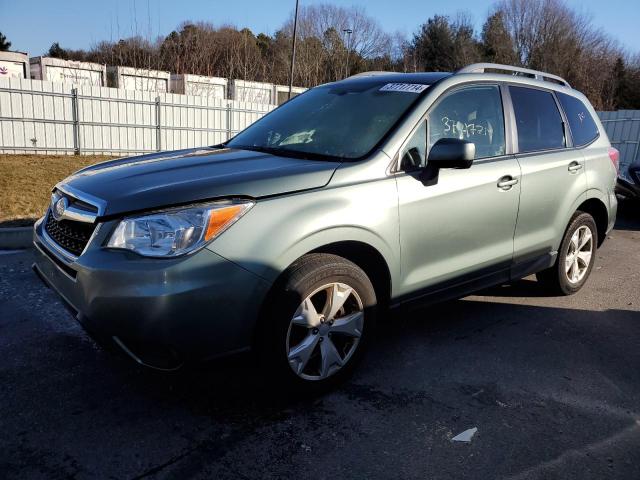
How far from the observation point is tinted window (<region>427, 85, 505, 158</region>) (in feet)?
11.6

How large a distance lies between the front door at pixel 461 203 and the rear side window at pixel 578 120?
1072 mm

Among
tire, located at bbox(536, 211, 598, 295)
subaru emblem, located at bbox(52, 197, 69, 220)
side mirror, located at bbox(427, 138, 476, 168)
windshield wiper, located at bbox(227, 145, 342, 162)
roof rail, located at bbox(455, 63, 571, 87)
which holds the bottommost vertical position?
tire, located at bbox(536, 211, 598, 295)

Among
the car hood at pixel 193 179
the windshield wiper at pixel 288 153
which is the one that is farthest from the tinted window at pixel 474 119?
the car hood at pixel 193 179

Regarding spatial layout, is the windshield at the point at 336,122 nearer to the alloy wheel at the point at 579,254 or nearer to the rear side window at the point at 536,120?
the rear side window at the point at 536,120

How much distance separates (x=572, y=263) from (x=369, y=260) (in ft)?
8.43

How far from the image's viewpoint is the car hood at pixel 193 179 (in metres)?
2.58

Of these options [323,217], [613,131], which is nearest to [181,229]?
[323,217]

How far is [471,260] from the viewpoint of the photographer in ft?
12.0

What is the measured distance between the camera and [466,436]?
2709 mm

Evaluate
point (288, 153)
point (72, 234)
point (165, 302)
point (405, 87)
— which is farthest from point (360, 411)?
point (405, 87)

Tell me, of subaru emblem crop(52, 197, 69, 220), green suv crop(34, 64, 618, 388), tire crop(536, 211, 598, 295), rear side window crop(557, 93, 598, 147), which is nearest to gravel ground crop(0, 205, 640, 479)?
green suv crop(34, 64, 618, 388)

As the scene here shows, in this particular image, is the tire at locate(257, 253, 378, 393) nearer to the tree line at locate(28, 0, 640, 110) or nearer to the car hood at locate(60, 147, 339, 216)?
the car hood at locate(60, 147, 339, 216)

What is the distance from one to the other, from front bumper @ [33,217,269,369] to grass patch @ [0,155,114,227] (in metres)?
5.49

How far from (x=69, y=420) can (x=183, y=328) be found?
891 mm
